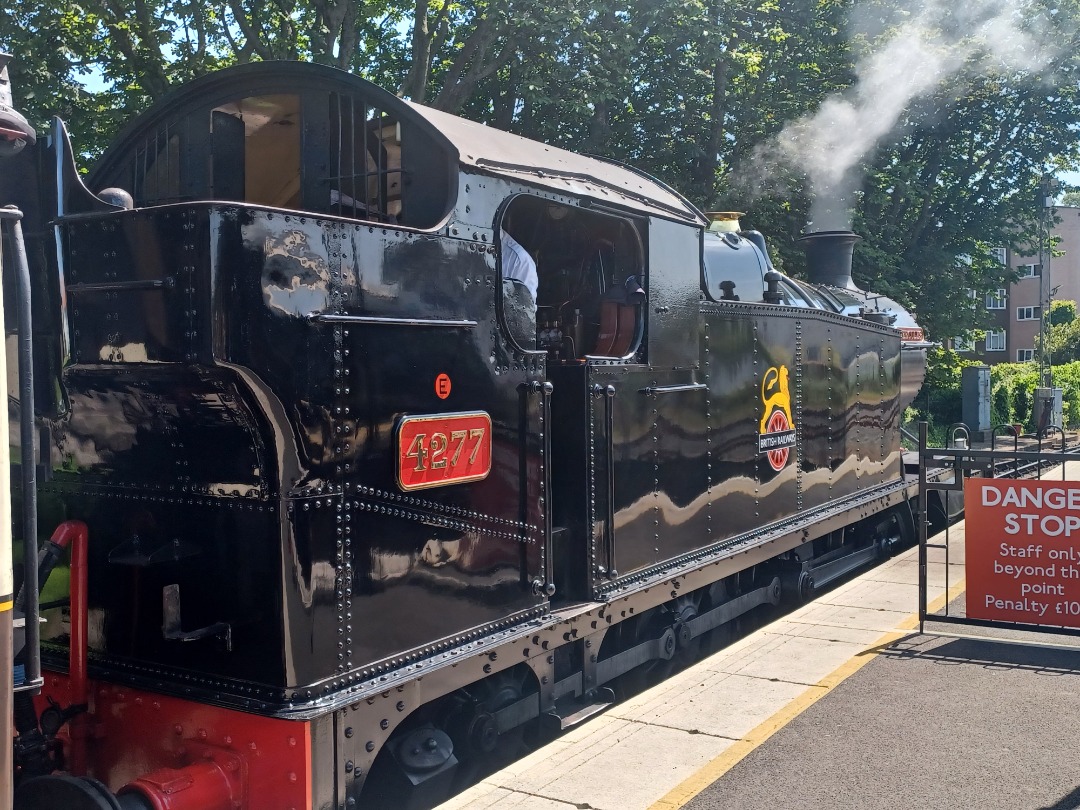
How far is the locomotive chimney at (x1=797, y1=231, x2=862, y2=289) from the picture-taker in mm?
10281

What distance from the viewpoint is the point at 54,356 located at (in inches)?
131

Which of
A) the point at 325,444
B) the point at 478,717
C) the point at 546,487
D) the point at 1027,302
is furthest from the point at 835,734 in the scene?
the point at 1027,302

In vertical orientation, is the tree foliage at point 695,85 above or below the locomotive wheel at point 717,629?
above

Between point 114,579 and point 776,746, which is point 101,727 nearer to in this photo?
point 114,579

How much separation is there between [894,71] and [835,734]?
1616 cm

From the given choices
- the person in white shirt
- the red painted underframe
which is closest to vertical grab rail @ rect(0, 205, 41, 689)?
the red painted underframe

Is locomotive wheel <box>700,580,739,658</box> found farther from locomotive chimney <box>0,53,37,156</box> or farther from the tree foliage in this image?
the tree foliage

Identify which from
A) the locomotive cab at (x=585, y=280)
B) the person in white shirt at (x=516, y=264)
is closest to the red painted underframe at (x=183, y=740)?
the person in white shirt at (x=516, y=264)

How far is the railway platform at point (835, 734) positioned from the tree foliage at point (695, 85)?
992 cm

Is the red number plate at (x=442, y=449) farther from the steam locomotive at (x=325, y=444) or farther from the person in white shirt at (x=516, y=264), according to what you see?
the person in white shirt at (x=516, y=264)

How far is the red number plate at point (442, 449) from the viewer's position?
3.54 m

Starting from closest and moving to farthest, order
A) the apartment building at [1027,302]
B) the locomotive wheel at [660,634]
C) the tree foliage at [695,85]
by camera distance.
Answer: the locomotive wheel at [660,634], the tree foliage at [695,85], the apartment building at [1027,302]

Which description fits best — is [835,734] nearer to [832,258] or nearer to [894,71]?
[832,258]

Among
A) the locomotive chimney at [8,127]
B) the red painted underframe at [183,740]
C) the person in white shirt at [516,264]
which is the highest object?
the locomotive chimney at [8,127]
